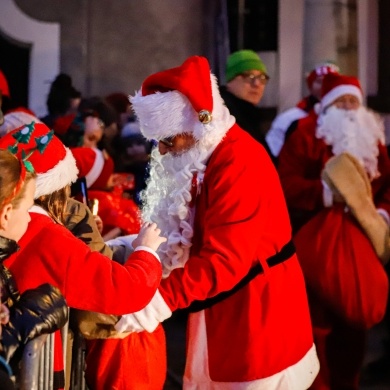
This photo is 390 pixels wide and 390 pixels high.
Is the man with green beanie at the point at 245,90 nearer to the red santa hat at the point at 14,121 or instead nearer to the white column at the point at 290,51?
the red santa hat at the point at 14,121

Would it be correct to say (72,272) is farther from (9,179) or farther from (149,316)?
(149,316)

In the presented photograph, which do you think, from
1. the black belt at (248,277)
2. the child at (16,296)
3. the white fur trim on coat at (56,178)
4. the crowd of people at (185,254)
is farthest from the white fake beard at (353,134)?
the child at (16,296)

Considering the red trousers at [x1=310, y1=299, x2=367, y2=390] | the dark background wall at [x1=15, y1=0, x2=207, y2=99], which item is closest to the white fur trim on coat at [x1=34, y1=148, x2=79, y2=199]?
the red trousers at [x1=310, y1=299, x2=367, y2=390]

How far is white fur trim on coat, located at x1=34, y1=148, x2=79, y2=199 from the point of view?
11.9ft

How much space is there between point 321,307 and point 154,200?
194 centimetres

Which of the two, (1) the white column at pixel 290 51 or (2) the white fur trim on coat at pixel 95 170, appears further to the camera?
(1) the white column at pixel 290 51

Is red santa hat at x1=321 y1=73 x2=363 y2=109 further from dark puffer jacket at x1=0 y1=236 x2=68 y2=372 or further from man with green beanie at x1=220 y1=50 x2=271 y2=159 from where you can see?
dark puffer jacket at x1=0 y1=236 x2=68 y2=372

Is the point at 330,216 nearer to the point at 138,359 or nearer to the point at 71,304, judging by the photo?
the point at 138,359

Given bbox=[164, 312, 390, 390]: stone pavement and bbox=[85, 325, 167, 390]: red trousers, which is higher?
bbox=[85, 325, 167, 390]: red trousers

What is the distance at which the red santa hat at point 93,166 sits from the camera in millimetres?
5699

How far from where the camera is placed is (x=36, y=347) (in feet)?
9.73

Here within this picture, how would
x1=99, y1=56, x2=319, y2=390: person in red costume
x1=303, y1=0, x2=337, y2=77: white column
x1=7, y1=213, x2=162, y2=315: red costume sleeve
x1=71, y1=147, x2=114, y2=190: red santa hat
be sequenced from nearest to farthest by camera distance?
x1=7, y1=213, x2=162, y2=315: red costume sleeve, x1=99, y1=56, x2=319, y2=390: person in red costume, x1=71, y1=147, x2=114, y2=190: red santa hat, x1=303, y1=0, x2=337, y2=77: white column

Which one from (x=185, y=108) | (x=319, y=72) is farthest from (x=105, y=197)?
(x=319, y=72)

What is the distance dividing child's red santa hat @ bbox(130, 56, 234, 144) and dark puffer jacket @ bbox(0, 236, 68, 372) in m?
1.19
